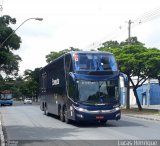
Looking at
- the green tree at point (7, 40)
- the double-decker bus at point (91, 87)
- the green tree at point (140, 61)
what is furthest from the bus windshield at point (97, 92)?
the green tree at point (7, 40)

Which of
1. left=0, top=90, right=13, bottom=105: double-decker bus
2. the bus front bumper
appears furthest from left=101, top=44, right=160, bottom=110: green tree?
left=0, top=90, right=13, bottom=105: double-decker bus

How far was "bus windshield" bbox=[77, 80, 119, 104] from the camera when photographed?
21984 millimetres

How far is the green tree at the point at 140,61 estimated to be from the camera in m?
39.4

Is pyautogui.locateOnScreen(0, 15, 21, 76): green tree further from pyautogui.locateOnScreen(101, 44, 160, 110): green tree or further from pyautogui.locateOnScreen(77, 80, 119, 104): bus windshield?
pyautogui.locateOnScreen(77, 80, 119, 104): bus windshield

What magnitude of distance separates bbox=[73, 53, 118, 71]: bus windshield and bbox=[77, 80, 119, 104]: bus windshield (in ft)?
2.50

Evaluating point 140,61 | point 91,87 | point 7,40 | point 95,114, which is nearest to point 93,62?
point 91,87

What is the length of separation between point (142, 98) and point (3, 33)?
27476mm

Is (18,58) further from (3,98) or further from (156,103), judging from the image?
(156,103)

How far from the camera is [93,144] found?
14.7 meters

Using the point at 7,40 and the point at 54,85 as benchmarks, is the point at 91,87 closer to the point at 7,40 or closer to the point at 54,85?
the point at 54,85

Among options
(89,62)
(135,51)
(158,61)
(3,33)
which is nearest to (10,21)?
(3,33)

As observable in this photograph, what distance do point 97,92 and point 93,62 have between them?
1.62 meters

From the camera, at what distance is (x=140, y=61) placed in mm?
39906

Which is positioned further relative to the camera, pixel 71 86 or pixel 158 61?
pixel 158 61
